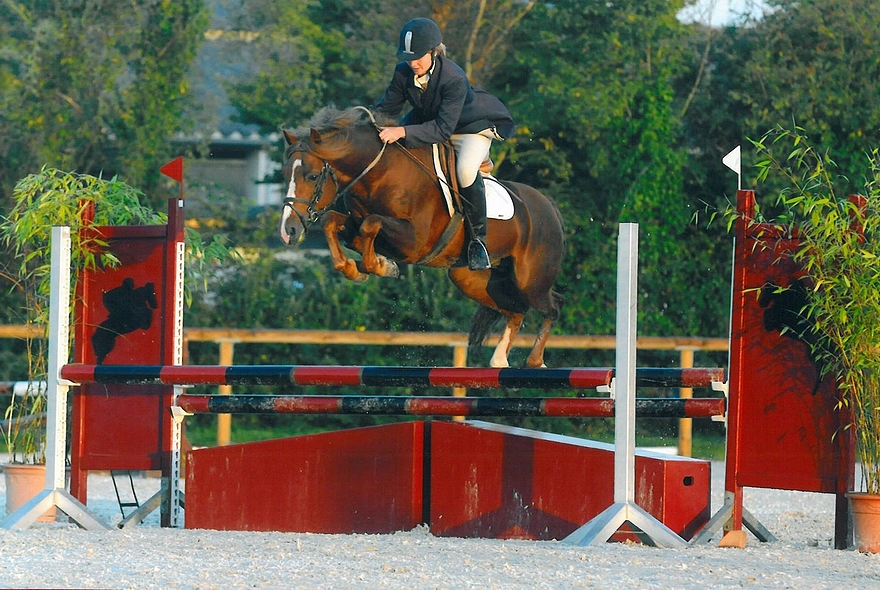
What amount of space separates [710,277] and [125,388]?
6081mm

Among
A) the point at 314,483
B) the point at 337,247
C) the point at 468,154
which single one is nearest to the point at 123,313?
the point at 314,483

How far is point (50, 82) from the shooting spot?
10.4 metres

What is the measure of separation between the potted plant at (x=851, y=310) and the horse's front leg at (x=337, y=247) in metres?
1.50

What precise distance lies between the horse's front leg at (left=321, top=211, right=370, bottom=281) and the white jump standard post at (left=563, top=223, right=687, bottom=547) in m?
0.94

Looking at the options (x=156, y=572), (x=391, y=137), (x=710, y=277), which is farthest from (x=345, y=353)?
(x=156, y=572)

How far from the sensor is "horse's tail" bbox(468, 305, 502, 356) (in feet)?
18.0

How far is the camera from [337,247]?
4469 millimetres

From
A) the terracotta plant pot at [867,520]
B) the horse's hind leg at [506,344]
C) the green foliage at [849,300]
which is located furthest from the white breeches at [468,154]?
the terracotta plant pot at [867,520]

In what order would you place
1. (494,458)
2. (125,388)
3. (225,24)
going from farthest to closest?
1. (225,24)
2. (125,388)
3. (494,458)

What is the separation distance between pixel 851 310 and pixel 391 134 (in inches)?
68.5

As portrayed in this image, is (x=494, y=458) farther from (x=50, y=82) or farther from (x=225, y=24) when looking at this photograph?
(x=225, y=24)

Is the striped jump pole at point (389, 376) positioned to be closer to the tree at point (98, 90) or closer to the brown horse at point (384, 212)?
the brown horse at point (384, 212)

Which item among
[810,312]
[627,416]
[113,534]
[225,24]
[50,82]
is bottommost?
[113,534]

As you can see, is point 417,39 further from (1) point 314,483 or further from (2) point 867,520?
(2) point 867,520
